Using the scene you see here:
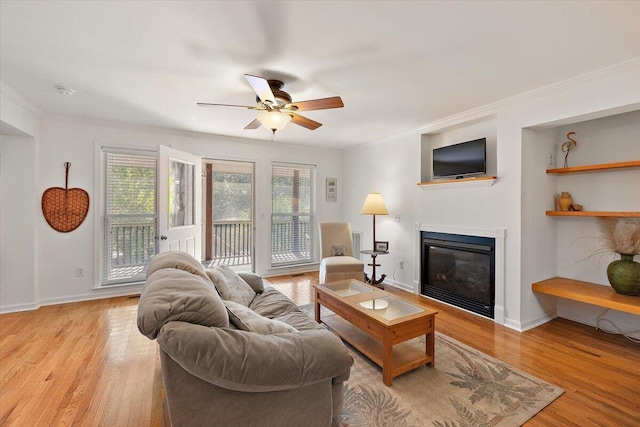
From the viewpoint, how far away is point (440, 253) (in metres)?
3.74

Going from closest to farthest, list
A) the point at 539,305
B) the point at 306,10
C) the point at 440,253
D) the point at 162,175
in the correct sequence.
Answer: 1. the point at 306,10
2. the point at 539,305
3. the point at 162,175
4. the point at 440,253

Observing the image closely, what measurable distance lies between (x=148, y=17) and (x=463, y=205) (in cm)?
349

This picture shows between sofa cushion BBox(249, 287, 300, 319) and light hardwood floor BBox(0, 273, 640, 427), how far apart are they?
84cm

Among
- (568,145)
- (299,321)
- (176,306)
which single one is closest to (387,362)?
(299,321)

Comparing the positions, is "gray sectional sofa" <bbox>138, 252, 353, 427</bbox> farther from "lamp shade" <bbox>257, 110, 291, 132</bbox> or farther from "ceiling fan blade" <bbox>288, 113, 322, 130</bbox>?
"ceiling fan blade" <bbox>288, 113, 322, 130</bbox>

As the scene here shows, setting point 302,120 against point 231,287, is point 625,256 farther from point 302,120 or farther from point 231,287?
point 231,287

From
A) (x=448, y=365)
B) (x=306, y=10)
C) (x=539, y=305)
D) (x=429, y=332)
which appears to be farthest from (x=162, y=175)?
(x=539, y=305)

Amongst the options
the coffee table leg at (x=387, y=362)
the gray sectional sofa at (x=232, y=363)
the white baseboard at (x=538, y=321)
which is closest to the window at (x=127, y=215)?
the gray sectional sofa at (x=232, y=363)

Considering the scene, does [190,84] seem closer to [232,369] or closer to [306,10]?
[306,10]

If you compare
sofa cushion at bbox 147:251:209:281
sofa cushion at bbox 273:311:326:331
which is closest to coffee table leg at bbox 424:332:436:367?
sofa cushion at bbox 273:311:326:331

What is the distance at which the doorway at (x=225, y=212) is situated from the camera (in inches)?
238

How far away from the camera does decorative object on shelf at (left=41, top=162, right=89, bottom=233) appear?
11.3 ft

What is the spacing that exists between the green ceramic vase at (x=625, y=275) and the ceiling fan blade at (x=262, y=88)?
349 centimetres

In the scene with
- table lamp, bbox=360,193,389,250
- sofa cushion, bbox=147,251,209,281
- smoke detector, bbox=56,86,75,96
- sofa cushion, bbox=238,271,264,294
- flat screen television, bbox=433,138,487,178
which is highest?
smoke detector, bbox=56,86,75,96
